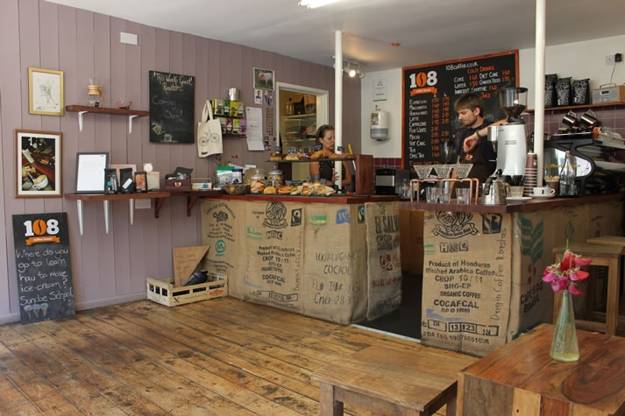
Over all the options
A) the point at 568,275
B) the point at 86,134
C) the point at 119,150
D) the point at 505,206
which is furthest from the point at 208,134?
the point at 568,275

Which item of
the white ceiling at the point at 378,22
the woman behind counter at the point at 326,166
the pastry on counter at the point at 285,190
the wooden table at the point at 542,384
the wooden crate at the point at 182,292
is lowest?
the wooden crate at the point at 182,292

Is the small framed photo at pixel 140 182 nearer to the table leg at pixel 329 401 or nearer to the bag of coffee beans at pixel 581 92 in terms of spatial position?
the table leg at pixel 329 401

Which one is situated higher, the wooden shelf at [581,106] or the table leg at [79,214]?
the wooden shelf at [581,106]

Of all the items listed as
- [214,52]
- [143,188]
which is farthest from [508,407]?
[214,52]

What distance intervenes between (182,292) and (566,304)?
3649mm

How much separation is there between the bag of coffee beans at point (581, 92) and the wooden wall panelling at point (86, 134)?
4687mm

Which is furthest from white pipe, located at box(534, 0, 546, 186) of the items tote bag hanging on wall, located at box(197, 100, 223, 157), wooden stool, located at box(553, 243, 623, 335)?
tote bag hanging on wall, located at box(197, 100, 223, 157)

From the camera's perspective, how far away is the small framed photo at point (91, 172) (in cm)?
425

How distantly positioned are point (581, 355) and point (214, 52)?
14.8 ft

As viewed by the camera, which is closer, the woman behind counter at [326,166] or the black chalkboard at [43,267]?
the black chalkboard at [43,267]

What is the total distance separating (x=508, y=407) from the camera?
4.85 feet

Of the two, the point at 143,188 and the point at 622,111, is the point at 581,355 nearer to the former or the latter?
the point at 143,188

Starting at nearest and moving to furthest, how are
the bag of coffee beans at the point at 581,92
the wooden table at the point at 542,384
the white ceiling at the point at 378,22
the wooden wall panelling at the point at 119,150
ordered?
the wooden table at the point at 542,384, the white ceiling at the point at 378,22, the wooden wall panelling at the point at 119,150, the bag of coffee beans at the point at 581,92

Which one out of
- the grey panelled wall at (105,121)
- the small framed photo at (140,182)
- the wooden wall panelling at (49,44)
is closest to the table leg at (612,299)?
the small framed photo at (140,182)
